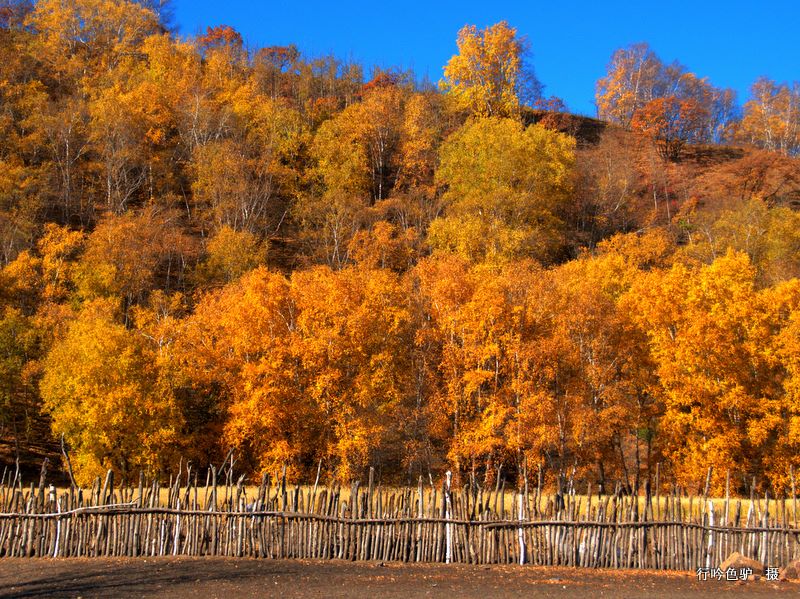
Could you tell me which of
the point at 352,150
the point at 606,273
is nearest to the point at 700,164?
the point at 352,150

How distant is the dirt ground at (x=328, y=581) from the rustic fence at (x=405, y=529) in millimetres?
452

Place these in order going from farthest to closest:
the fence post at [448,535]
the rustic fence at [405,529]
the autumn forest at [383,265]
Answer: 1. the autumn forest at [383,265]
2. the fence post at [448,535]
3. the rustic fence at [405,529]

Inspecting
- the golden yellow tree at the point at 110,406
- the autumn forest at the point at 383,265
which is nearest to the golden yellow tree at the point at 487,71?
the autumn forest at the point at 383,265

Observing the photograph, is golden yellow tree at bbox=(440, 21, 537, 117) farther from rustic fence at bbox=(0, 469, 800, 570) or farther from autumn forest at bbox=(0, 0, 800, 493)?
rustic fence at bbox=(0, 469, 800, 570)

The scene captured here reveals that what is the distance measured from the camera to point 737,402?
32.0 m

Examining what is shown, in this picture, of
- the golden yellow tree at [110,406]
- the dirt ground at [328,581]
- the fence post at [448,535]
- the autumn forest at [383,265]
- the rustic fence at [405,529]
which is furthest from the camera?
the autumn forest at [383,265]

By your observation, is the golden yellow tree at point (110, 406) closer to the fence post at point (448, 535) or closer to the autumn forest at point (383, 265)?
the autumn forest at point (383, 265)

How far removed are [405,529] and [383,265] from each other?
4234 cm

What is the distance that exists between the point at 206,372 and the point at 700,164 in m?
76.3

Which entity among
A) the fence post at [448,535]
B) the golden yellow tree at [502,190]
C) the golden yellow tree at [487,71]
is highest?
the golden yellow tree at [487,71]

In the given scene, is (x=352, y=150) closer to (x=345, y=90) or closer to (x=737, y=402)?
(x=345, y=90)

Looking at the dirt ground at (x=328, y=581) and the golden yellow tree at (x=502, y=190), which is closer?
the dirt ground at (x=328, y=581)

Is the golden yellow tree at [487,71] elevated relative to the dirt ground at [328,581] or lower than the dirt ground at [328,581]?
elevated

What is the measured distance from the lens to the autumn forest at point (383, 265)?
32.7 m
